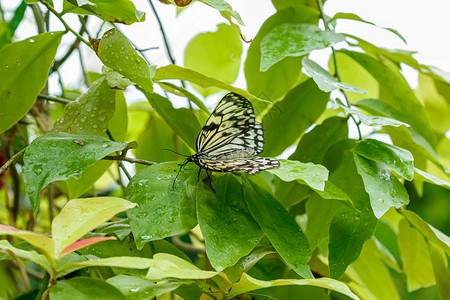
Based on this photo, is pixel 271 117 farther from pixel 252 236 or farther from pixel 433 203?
pixel 433 203

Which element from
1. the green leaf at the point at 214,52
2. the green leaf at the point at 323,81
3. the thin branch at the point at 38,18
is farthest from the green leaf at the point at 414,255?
the thin branch at the point at 38,18

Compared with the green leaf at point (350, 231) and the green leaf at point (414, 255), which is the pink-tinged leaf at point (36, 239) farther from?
the green leaf at point (414, 255)

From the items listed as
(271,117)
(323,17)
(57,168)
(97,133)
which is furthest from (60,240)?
(323,17)

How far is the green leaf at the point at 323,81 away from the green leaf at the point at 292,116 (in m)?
0.07

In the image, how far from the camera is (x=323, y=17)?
70 centimetres

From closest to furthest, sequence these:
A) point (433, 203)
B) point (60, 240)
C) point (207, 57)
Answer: point (60, 240), point (207, 57), point (433, 203)

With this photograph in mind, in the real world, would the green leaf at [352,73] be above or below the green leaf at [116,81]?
below

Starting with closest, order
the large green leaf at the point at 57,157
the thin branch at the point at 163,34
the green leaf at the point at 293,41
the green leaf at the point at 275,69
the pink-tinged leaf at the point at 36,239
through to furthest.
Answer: the pink-tinged leaf at the point at 36,239 < the large green leaf at the point at 57,157 < the green leaf at the point at 293,41 < the green leaf at the point at 275,69 < the thin branch at the point at 163,34

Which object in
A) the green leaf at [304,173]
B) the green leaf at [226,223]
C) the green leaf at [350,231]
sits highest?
the green leaf at [304,173]

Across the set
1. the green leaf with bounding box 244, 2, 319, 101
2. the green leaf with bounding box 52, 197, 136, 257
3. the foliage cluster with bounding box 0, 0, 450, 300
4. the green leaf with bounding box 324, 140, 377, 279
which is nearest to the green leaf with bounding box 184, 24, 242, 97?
the foliage cluster with bounding box 0, 0, 450, 300

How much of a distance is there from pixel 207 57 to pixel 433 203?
173cm

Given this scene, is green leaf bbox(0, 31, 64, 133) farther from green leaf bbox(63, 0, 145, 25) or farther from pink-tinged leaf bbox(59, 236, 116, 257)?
pink-tinged leaf bbox(59, 236, 116, 257)

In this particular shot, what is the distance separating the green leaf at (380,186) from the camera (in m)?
0.49

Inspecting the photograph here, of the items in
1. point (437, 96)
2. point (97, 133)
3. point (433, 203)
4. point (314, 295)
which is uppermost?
point (97, 133)
